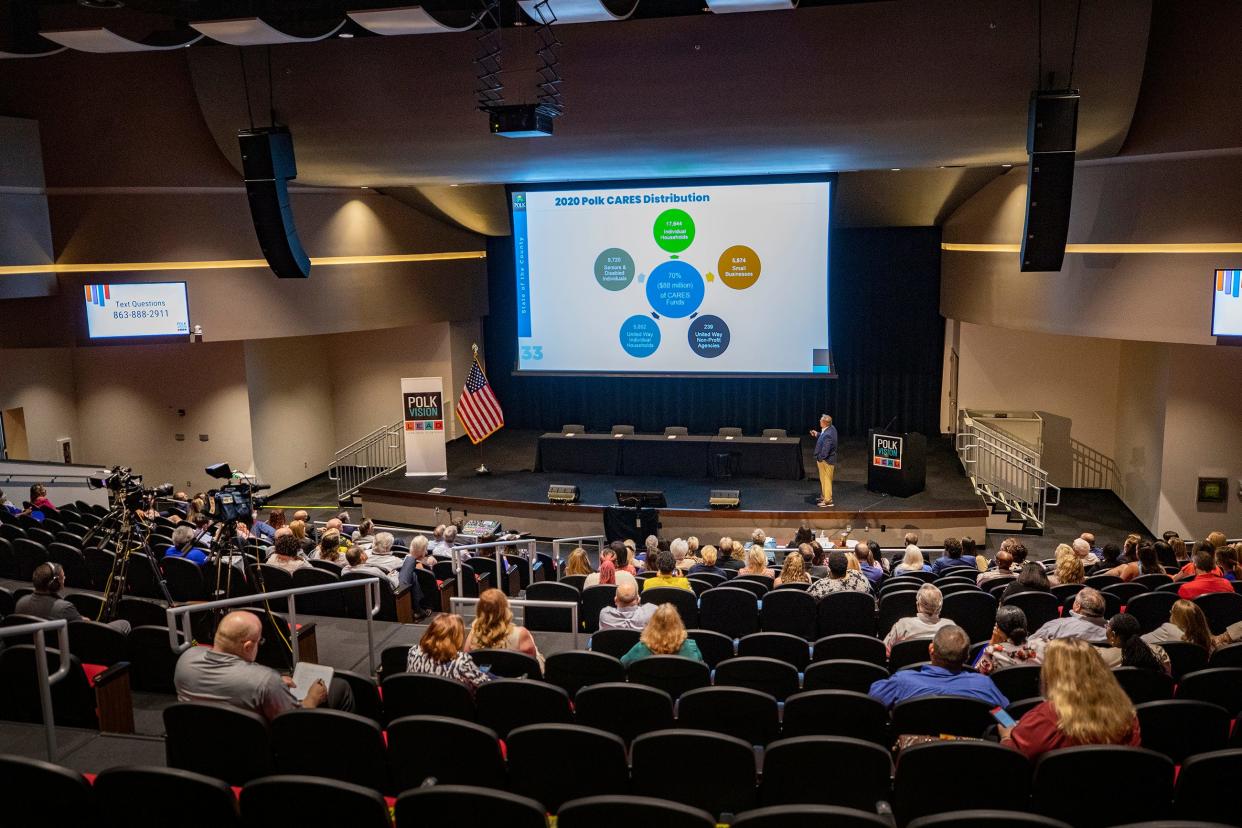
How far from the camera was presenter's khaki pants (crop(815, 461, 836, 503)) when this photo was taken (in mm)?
12734

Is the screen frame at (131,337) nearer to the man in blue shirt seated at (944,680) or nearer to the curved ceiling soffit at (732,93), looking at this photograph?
the curved ceiling soffit at (732,93)

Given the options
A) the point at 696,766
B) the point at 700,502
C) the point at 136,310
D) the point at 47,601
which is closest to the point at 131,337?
the point at 136,310

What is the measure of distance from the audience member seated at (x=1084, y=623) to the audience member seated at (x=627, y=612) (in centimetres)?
237

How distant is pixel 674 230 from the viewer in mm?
14883

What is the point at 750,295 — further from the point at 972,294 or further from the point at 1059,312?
the point at 1059,312

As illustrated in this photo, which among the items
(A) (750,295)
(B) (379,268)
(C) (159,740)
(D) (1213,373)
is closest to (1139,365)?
(D) (1213,373)

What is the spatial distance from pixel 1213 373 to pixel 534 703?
34.7 ft

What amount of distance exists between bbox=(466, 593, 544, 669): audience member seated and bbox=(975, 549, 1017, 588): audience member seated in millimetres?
4217

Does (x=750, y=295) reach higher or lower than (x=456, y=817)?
higher

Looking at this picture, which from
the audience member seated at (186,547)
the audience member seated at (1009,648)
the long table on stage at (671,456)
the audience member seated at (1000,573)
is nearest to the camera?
the audience member seated at (1009,648)

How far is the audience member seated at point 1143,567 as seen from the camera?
26.0 feet

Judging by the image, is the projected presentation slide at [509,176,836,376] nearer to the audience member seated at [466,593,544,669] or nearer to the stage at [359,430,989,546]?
the stage at [359,430,989,546]

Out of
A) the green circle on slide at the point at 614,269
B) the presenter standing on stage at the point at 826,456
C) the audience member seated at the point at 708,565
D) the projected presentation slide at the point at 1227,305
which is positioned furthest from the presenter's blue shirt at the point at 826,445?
the projected presentation slide at the point at 1227,305

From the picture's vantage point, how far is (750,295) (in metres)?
14.8
